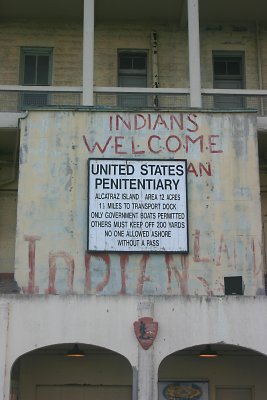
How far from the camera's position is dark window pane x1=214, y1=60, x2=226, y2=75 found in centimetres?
1856

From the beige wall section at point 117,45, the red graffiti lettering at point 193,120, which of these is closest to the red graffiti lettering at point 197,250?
the red graffiti lettering at point 193,120

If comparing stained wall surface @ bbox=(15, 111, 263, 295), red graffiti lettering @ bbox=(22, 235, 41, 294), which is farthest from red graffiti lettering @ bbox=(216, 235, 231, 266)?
red graffiti lettering @ bbox=(22, 235, 41, 294)

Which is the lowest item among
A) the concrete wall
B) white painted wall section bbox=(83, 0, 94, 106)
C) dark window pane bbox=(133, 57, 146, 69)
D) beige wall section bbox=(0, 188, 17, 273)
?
the concrete wall

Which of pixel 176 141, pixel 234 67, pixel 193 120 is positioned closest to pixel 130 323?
pixel 176 141

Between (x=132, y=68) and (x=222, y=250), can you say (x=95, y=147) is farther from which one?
(x=132, y=68)

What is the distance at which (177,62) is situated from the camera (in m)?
18.3

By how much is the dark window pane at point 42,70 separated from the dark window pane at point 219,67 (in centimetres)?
473

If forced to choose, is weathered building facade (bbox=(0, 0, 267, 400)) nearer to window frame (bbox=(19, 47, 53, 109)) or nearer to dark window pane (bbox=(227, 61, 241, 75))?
window frame (bbox=(19, 47, 53, 109))

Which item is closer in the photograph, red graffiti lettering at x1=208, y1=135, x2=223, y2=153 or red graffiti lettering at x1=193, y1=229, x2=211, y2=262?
red graffiti lettering at x1=193, y1=229, x2=211, y2=262

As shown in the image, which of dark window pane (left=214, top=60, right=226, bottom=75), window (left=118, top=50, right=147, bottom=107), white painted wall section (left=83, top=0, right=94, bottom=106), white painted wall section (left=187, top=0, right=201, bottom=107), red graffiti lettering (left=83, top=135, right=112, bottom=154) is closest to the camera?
red graffiti lettering (left=83, top=135, right=112, bottom=154)

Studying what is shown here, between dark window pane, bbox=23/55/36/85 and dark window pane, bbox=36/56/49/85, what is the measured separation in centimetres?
11

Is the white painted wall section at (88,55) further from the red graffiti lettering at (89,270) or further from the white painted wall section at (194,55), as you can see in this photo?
the red graffiti lettering at (89,270)

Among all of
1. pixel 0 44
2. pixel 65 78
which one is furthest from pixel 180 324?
pixel 0 44

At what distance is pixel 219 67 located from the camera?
18.6 meters
